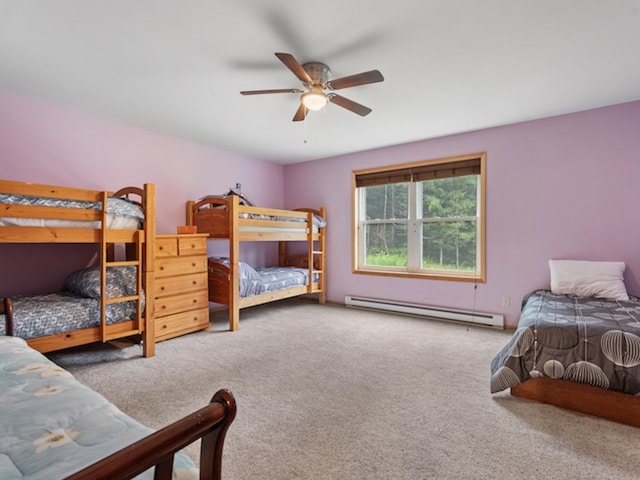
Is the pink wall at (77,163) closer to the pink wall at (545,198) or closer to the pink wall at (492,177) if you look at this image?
the pink wall at (492,177)

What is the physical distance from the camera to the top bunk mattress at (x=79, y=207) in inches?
84.7

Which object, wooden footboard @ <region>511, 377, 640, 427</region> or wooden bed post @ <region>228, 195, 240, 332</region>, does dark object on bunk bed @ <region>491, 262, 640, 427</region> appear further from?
wooden bed post @ <region>228, 195, 240, 332</region>

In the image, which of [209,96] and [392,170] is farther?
[392,170]

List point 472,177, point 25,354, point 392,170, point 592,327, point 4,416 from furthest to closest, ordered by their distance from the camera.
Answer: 1. point 392,170
2. point 472,177
3. point 592,327
4. point 25,354
5. point 4,416

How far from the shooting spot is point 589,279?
2906 mm

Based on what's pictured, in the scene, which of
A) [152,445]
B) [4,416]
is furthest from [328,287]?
[152,445]

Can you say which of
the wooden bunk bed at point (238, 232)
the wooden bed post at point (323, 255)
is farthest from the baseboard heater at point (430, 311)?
the wooden bunk bed at point (238, 232)

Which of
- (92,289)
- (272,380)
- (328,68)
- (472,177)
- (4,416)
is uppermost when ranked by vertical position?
(328,68)

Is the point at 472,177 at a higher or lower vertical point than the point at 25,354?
higher

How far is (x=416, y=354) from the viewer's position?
2814 mm

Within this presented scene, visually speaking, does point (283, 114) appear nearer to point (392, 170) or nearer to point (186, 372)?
point (392, 170)

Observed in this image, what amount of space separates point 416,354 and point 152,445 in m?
2.61

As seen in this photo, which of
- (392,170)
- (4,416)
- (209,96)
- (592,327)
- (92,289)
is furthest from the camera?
(392,170)

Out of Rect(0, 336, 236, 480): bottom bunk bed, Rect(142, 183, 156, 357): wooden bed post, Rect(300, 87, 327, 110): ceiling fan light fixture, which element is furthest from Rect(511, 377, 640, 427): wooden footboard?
Rect(142, 183, 156, 357): wooden bed post
